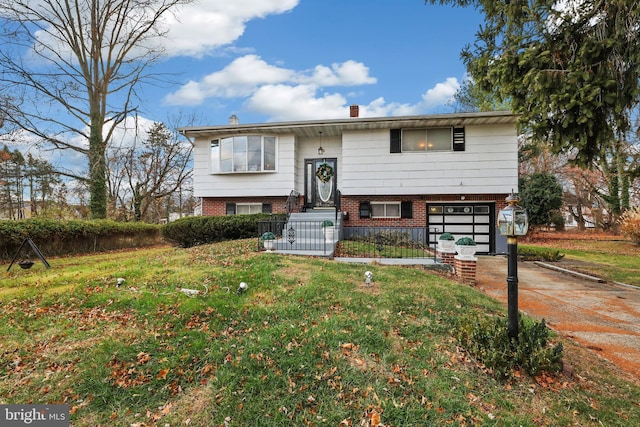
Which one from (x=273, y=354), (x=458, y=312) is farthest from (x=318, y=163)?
(x=273, y=354)

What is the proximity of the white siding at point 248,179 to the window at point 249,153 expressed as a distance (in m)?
0.23

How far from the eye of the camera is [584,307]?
5.94m

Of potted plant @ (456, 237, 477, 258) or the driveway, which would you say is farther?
potted plant @ (456, 237, 477, 258)

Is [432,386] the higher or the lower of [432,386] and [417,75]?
the lower

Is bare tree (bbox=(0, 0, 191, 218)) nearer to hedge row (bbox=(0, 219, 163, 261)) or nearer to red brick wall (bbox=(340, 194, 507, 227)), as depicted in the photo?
hedge row (bbox=(0, 219, 163, 261))

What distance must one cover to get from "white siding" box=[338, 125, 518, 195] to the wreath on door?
553 millimetres

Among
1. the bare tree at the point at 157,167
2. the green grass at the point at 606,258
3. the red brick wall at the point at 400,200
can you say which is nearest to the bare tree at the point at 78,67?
the bare tree at the point at 157,167

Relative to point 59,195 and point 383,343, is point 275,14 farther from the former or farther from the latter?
point 59,195

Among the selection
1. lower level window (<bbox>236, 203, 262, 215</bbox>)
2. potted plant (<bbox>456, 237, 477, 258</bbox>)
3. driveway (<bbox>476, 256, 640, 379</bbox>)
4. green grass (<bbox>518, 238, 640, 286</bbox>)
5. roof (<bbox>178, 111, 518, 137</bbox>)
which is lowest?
green grass (<bbox>518, 238, 640, 286</bbox>)

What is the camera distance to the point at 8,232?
33.2ft

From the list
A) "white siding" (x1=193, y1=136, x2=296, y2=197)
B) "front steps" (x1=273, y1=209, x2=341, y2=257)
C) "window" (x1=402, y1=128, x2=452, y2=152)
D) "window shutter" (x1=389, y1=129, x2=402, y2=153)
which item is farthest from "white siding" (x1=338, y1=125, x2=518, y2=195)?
"white siding" (x1=193, y1=136, x2=296, y2=197)

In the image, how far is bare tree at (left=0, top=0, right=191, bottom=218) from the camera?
45.8 feet

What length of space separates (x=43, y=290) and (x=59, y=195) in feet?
→ 79.8

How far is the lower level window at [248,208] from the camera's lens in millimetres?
13904
